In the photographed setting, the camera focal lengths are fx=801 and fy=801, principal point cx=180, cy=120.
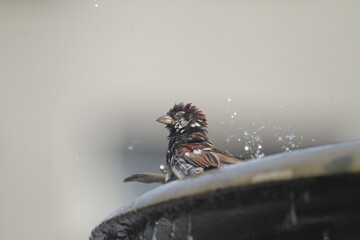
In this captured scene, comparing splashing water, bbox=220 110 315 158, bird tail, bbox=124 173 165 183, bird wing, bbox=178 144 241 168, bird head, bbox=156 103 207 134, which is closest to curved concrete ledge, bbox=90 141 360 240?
bird wing, bbox=178 144 241 168

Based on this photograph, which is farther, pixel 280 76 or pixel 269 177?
pixel 280 76

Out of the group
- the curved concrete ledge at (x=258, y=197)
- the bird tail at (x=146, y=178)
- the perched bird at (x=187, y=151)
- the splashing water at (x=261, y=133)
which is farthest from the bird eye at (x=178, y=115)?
the splashing water at (x=261, y=133)

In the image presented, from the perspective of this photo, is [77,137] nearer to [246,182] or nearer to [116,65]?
[116,65]

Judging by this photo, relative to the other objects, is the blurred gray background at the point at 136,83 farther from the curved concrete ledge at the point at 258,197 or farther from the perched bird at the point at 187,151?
the curved concrete ledge at the point at 258,197

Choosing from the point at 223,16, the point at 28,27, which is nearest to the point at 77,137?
the point at 28,27

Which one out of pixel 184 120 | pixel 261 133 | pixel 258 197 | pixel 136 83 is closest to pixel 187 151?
pixel 184 120
